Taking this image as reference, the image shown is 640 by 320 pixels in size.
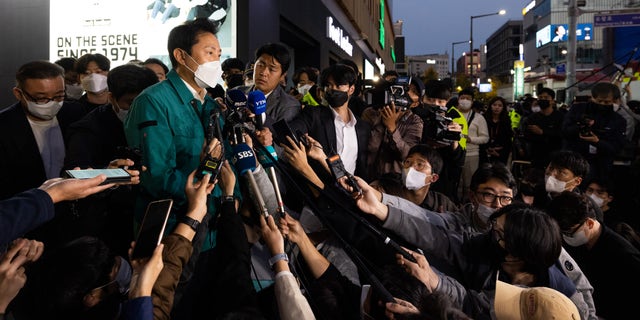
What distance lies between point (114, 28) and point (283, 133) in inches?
272

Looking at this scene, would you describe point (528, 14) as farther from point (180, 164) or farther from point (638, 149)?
point (180, 164)

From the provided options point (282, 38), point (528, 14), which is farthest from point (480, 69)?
point (282, 38)

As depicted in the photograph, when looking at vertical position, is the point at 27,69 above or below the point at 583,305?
above

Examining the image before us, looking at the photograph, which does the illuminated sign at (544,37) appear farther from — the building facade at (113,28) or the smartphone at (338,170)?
the smartphone at (338,170)

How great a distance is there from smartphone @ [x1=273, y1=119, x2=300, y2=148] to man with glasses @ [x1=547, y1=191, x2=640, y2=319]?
163cm

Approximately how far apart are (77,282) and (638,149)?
25.0 ft

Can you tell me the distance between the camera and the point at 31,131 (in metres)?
3.28

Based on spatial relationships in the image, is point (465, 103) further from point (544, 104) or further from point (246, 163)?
point (246, 163)

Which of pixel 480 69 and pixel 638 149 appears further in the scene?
pixel 480 69

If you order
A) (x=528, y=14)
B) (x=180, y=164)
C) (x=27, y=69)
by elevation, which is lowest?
(x=180, y=164)

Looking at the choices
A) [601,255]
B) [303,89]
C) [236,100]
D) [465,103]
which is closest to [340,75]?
[236,100]

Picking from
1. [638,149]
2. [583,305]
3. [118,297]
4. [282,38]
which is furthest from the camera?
[282,38]

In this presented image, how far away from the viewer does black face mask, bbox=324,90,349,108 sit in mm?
4094

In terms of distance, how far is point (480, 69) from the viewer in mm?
162625
